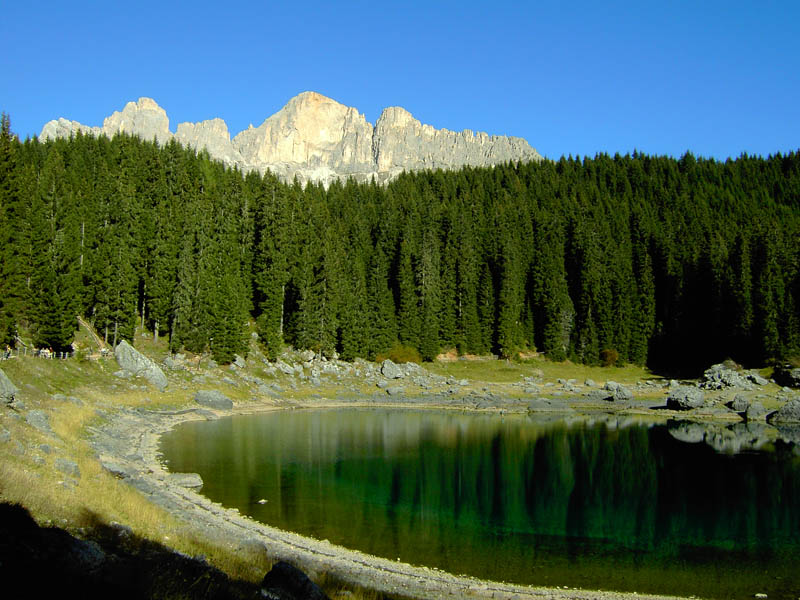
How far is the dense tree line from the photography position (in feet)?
208

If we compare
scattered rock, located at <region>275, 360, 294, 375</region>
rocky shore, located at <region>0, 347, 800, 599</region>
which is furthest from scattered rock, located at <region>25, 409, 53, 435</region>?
scattered rock, located at <region>275, 360, 294, 375</region>

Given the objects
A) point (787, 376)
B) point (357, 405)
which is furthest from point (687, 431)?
point (357, 405)

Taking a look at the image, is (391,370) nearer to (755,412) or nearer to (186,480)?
(755,412)

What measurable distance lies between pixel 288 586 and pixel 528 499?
2267 centimetres

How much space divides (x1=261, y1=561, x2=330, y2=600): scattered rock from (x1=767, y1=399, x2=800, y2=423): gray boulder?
63427 mm

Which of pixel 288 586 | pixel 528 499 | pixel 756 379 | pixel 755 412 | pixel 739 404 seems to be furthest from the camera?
pixel 756 379

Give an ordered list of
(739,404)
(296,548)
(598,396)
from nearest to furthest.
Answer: (296,548)
(739,404)
(598,396)

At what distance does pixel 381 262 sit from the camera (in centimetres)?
9569

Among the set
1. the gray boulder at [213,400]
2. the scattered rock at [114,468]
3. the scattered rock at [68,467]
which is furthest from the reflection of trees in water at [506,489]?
the scattered rock at [68,467]

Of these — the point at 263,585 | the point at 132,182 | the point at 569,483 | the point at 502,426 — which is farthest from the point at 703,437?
the point at 132,182

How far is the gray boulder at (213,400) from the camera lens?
192ft

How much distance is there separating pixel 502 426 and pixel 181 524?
4156 cm

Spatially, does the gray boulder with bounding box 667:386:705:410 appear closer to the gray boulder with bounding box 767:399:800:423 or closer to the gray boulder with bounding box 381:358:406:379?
the gray boulder with bounding box 767:399:800:423

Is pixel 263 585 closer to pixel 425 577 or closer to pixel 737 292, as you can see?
pixel 425 577
